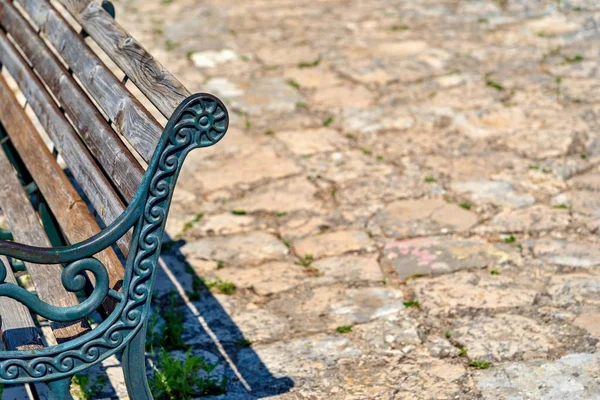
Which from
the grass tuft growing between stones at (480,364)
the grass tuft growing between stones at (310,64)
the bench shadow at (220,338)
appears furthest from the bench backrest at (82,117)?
the grass tuft growing between stones at (310,64)

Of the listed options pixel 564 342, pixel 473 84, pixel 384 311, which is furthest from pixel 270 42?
pixel 564 342

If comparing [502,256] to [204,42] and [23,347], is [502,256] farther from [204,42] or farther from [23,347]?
[204,42]

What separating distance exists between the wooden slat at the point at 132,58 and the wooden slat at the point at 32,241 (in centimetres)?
61

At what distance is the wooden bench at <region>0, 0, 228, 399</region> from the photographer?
7.35 ft

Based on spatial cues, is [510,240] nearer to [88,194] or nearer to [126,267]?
[88,194]

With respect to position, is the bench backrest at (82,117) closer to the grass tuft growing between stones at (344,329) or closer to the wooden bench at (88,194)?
the wooden bench at (88,194)

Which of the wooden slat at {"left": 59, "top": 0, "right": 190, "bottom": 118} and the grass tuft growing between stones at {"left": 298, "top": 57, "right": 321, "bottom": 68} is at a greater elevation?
the wooden slat at {"left": 59, "top": 0, "right": 190, "bottom": 118}

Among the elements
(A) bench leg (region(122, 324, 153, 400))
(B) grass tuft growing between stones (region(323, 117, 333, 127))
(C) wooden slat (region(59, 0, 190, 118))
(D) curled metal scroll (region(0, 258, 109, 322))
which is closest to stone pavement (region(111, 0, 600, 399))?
(B) grass tuft growing between stones (region(323, 117, 333, 127))

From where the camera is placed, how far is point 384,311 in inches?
138

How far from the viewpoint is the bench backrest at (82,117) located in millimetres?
2555

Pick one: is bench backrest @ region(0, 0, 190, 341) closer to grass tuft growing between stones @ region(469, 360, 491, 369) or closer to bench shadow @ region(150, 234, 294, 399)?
bench shadow @ region(150, 234, 294, 399)

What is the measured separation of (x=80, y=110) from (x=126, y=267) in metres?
0.88

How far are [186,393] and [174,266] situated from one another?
39.2 inches

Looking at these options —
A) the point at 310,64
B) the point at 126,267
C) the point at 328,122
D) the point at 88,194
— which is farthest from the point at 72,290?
the point at 310,64
